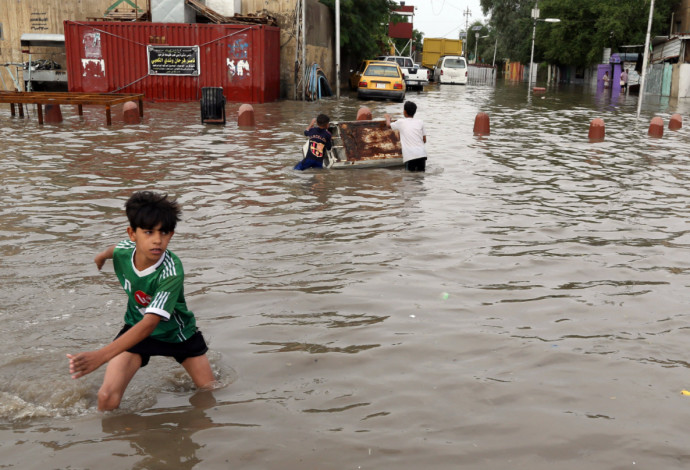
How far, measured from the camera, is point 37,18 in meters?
29.8

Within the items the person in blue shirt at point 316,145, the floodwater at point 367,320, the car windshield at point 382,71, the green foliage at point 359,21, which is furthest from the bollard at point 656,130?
the green foliage at point 359,21

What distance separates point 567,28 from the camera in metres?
54.0

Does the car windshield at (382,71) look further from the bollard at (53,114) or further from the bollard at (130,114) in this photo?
the bollard at (53,114)

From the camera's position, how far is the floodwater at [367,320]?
362 cm

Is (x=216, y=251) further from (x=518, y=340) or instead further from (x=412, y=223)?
(x=518, y=340)

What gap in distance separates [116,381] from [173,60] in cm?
2425

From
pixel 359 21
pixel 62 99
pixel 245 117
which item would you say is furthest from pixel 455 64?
pixel 62 99

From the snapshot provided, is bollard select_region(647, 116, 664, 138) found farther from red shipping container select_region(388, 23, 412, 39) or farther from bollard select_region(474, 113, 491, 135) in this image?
red shipping container select_region(388, 23, 412, 39)

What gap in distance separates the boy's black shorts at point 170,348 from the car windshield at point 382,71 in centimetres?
2658

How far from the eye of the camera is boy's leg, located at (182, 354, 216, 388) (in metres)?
4.12

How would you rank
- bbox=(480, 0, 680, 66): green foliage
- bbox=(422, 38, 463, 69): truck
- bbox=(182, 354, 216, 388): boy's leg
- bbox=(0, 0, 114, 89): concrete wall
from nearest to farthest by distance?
bbox=(182, 354, 216, 388): boy's leg, bbox=(0, 0, 114, 89): concrete wall, bbox=(480, 0, 680, 66): green foliage, bbox=(422, 38, 463, 69): truck

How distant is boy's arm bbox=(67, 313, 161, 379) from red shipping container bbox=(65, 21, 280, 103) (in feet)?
77.2

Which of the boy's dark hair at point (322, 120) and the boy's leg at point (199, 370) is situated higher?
the boy's dark hair at point (322, 120)

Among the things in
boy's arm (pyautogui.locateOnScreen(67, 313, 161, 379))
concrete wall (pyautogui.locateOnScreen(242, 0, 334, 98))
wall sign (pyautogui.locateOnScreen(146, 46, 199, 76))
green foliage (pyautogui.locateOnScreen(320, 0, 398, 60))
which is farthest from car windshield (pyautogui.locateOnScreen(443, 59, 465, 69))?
boy's arm (pyautogui.locateOnScreen(67, 313, 161, 379))
